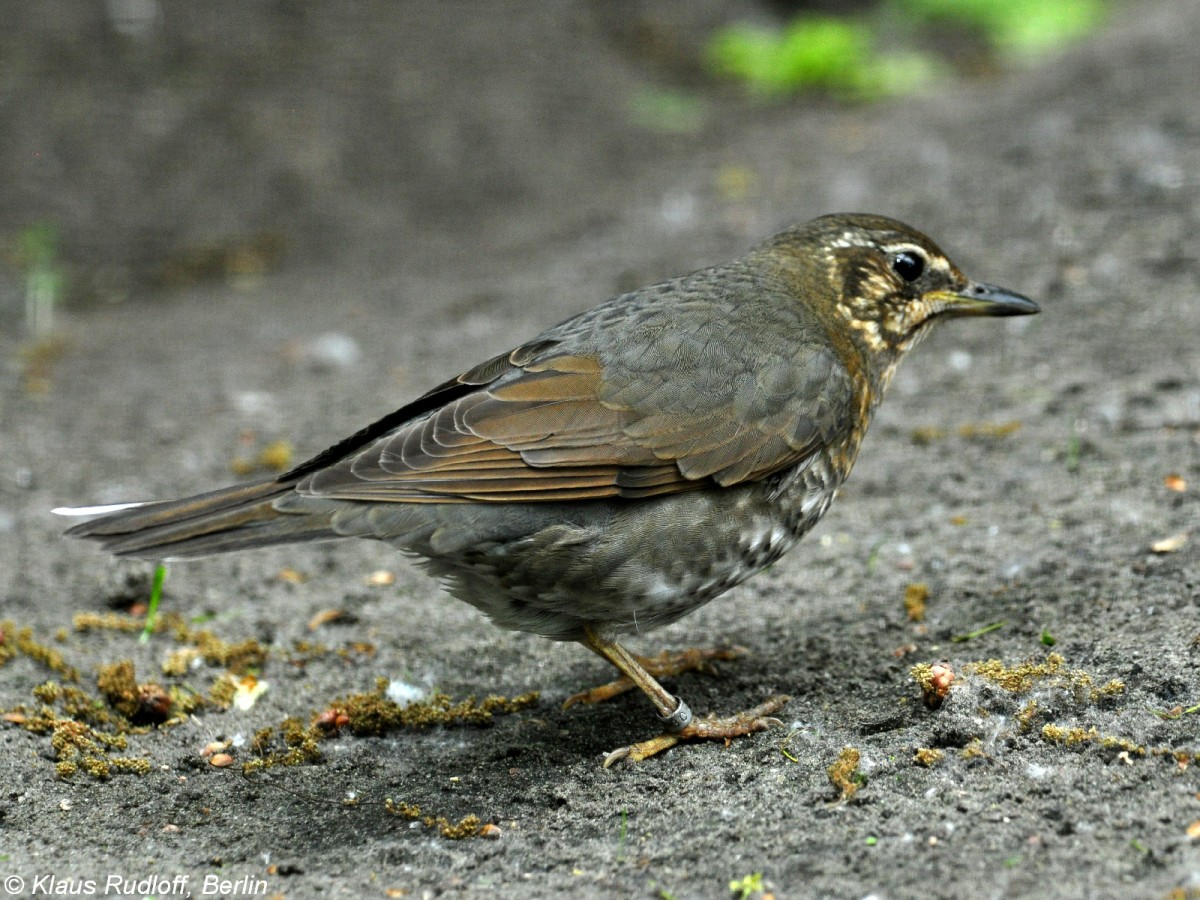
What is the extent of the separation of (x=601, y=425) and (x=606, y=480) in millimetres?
Result: 188

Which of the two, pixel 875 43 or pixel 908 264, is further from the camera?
pixel 875 43

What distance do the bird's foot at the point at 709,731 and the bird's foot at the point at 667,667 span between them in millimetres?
408

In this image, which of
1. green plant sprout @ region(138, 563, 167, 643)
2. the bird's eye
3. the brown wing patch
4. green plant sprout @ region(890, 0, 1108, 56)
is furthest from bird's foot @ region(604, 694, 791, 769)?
green plant sprout @ region(890, 0, 1108, 56)

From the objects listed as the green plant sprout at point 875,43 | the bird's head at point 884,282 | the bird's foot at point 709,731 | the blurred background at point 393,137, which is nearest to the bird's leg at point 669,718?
the bird's foot at point 709,731

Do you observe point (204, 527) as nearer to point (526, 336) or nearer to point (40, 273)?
point (526, 336)

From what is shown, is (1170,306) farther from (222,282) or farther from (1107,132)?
(222,282)

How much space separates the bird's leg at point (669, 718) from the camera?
13.6ft

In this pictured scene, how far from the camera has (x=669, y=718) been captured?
168 inches

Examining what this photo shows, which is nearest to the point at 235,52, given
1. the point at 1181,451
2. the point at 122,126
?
the point at 122,126

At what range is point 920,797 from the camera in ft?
A: 11.5

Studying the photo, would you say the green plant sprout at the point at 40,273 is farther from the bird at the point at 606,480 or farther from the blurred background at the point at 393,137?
the bird at the point at 606,480

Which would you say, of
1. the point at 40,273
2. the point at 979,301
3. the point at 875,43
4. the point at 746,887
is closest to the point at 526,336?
the point at 979,301

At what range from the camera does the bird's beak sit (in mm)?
4949

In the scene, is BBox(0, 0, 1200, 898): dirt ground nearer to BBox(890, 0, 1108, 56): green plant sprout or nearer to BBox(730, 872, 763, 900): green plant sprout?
BBox(730, 872, 763, 900): green plant sprout
